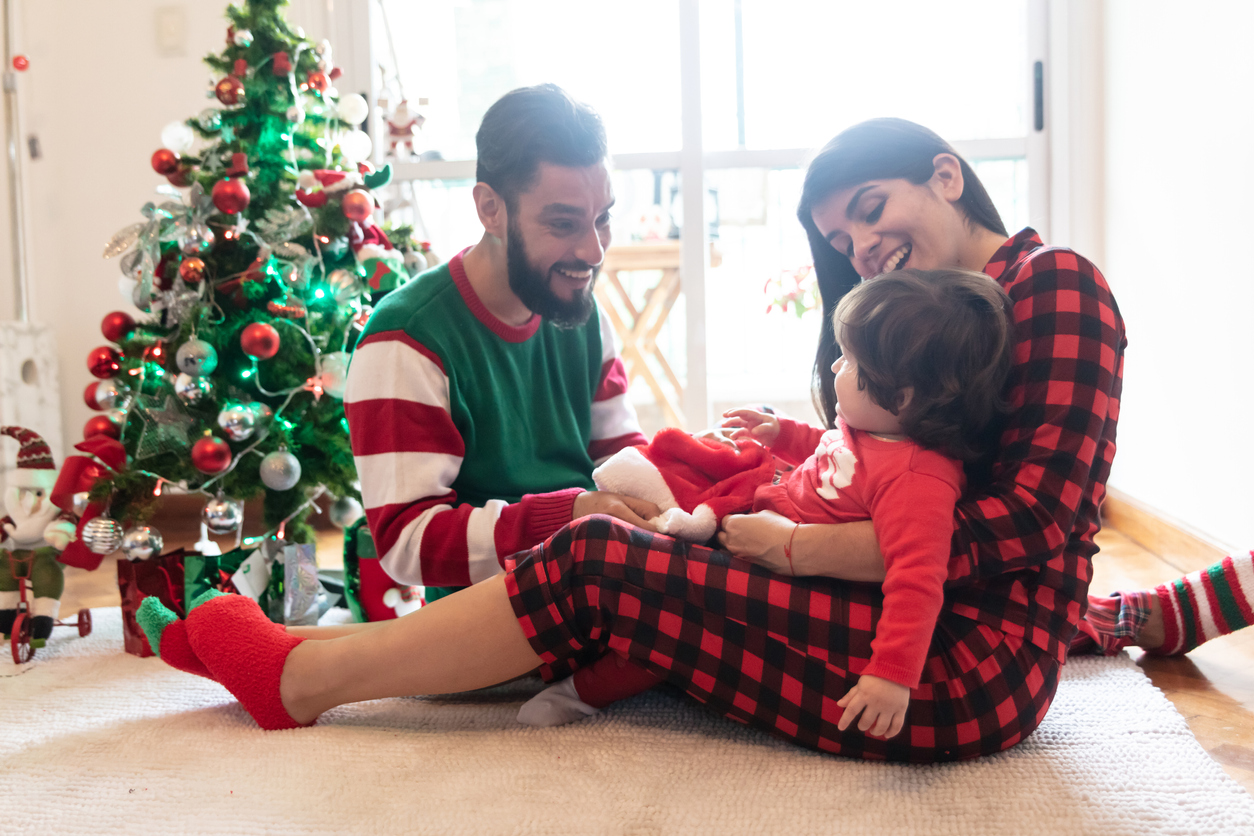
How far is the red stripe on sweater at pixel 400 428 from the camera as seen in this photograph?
49.0 inches

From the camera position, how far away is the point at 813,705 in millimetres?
Result: 1009

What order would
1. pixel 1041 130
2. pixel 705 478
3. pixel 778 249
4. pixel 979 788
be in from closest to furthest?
pixel 979 788
pixel 705 478
pixel 1041 130
pixel 778 249

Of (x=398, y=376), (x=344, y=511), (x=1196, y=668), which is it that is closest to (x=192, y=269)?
(x=344, y=511)

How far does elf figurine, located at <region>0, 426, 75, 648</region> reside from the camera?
5.54 ft

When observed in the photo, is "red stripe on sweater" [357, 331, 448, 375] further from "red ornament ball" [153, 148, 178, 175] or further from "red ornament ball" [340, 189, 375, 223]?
"red ornament ball" [153, 148, 178, 175]

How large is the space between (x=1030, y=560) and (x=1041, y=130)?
6.44ft

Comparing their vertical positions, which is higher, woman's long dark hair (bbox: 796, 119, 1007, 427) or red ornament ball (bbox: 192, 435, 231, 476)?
woman's long dark hair (bbox: 796, 119, 1007, 427)

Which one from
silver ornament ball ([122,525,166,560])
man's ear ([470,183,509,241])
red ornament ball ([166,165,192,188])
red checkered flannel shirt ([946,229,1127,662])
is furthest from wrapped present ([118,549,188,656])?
red checkered flannel shirt ([946,229,1127,662])

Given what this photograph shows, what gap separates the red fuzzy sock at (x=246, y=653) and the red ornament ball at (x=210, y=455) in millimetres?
491

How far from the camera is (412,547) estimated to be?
1220 millimetres

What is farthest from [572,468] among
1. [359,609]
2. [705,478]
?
[359,609]

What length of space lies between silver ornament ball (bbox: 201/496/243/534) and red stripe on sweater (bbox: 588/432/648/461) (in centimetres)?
68

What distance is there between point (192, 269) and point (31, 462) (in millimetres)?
487

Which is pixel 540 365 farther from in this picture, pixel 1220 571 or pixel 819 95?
pixel 819 95
